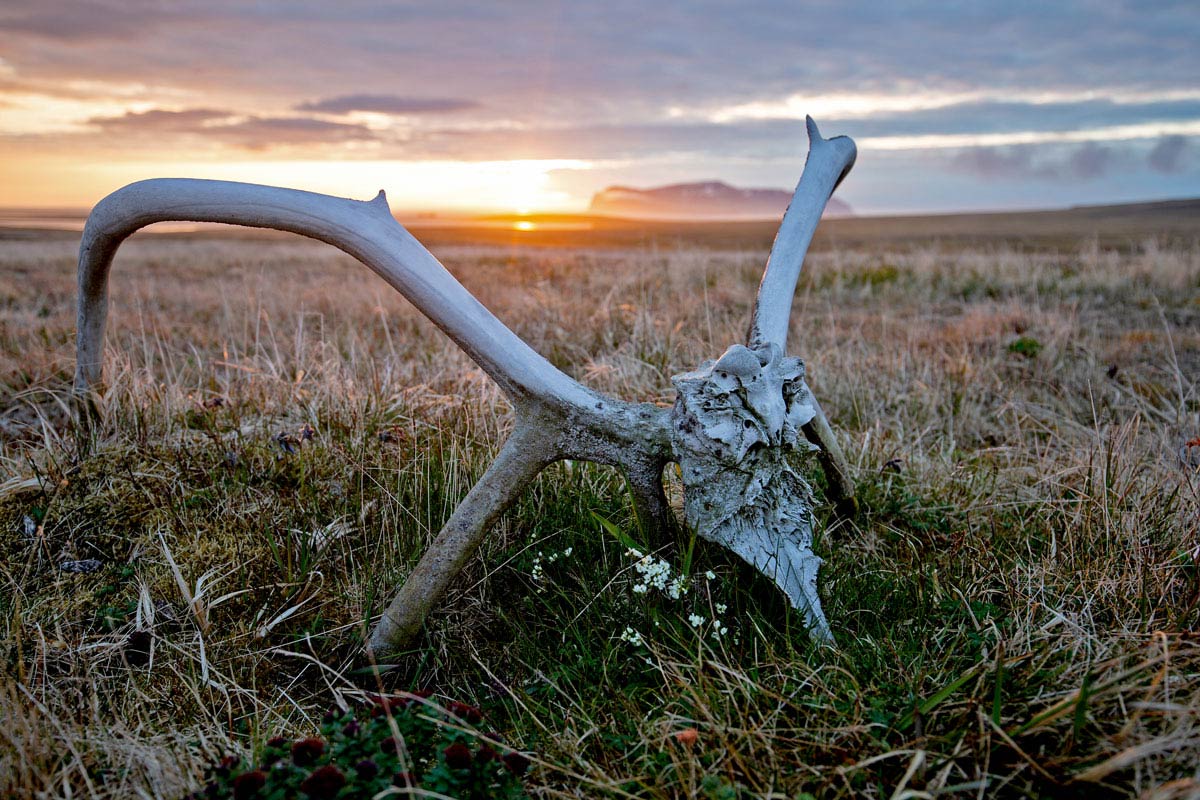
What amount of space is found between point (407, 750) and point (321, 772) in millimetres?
306

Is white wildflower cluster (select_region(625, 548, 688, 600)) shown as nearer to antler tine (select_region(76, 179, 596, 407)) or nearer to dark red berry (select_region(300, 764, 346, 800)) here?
antler tine (select_region(76, 179, 596, 407))

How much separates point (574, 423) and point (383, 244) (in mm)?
930

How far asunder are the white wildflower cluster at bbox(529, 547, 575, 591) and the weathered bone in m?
0.36

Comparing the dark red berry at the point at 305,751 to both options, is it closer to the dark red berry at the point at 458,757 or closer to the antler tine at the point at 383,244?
the dark red berry at the point at 458,757

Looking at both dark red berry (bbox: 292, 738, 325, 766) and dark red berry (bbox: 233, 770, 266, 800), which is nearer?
dark red berry (bbox: 233, 770, 266, 800)

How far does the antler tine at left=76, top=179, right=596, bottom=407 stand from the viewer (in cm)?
267

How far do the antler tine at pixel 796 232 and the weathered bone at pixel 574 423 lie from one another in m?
0.43

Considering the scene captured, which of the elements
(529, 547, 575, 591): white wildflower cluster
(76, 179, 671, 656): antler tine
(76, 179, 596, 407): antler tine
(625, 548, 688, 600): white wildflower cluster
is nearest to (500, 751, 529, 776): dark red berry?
(625, 548, 688, 600): white wildflower cluster

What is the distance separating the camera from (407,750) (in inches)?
77.8

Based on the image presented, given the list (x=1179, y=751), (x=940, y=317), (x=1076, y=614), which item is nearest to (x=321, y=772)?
(x=1179, y=751)

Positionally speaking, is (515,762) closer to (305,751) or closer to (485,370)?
(305,751)

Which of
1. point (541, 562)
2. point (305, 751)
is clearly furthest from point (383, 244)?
point (305, 751)

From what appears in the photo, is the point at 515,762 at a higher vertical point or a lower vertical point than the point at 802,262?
lower

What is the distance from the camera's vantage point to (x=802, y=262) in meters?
3.39
